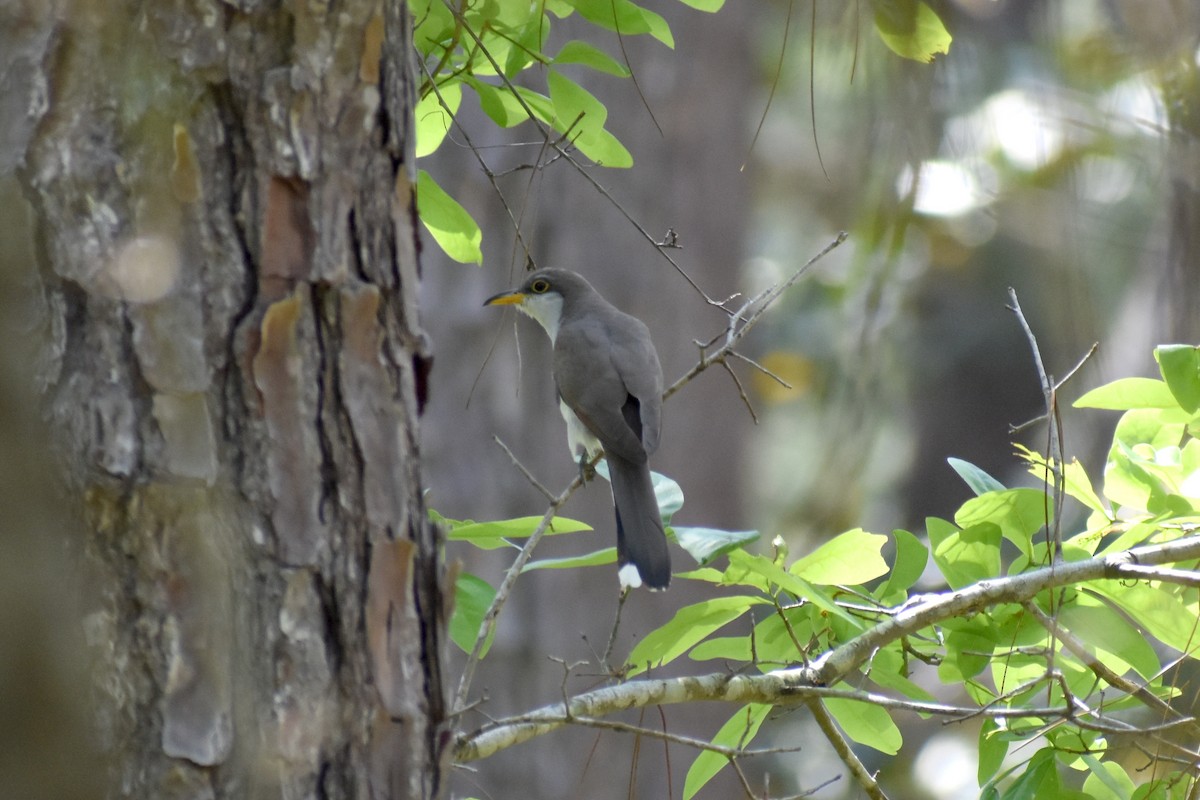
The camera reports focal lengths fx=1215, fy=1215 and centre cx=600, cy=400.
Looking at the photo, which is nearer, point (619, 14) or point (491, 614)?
point (491, 614)

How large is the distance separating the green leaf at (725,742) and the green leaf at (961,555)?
0.48 m

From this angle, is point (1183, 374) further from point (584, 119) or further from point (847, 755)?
point (584, 119)

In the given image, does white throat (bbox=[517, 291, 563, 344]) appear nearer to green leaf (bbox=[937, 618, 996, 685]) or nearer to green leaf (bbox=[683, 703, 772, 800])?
green leaf (bbox=[683, 703, 772, 800])

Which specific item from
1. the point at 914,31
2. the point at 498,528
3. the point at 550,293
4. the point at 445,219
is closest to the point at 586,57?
the point at 445,219

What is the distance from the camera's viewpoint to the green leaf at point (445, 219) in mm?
2646

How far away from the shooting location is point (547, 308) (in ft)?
18.2

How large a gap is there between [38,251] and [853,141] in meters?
1.38

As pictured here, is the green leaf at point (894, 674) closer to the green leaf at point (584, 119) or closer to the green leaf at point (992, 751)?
the green leaf at point (992, 751)

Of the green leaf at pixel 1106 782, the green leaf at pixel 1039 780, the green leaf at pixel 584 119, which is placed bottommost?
the green leaf at pixel 1106 782

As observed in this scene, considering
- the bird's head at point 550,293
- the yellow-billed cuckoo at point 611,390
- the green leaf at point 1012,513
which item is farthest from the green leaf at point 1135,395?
the bird's head at point 550,293

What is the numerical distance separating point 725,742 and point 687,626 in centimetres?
42

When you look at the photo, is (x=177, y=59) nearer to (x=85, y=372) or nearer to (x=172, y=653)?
(x=85, y=372)

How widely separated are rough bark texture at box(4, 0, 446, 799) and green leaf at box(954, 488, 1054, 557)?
4.01 feet

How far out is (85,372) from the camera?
1537 mm
